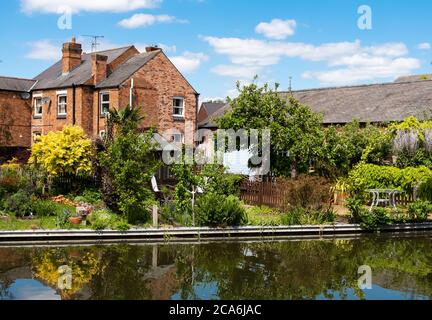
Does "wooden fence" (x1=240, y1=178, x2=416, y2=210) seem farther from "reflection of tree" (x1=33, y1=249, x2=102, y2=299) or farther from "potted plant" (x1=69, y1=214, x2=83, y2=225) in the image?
"reflection of tree" (x1=33, y1=249, x2=102, y2=299)

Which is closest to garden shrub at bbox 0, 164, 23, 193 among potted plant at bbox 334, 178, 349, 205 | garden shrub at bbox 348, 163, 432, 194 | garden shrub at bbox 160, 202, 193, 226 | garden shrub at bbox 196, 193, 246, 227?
garden shrub at bbox 160, 202, 193, 226

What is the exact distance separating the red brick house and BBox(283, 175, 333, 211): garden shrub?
14.4 meters

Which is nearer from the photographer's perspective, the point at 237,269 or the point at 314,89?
the point at 237,269

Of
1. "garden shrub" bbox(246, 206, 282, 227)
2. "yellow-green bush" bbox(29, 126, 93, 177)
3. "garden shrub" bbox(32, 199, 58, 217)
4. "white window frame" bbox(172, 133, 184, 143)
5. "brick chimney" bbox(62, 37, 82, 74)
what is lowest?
"garden shrub" bbox(246, 206, 282, 227)

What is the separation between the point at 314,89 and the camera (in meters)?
38.8

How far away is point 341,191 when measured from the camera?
83.6ft

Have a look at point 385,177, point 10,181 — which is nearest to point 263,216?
point 385,177

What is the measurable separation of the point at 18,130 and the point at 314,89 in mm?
20414

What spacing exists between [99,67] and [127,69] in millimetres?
1779

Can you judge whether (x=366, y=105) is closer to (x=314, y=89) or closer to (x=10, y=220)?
(x=314, y=89)

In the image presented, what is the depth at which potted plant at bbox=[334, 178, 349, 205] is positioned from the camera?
25359mm

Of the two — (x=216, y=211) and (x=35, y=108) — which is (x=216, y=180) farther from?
(x=35, y=108)

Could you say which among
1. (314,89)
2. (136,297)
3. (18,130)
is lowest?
(136,297)
